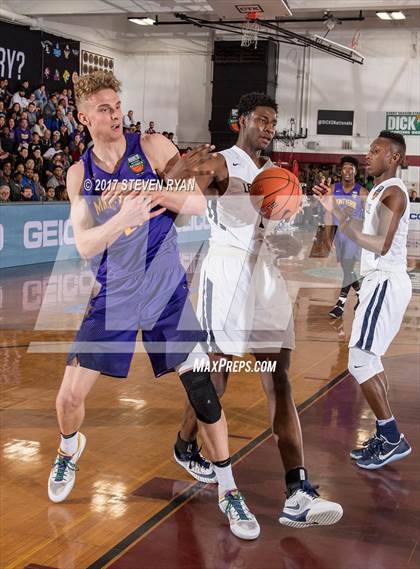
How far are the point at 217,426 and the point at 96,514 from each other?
0.74m

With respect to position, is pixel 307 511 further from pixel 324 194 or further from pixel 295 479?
pixel 324 194

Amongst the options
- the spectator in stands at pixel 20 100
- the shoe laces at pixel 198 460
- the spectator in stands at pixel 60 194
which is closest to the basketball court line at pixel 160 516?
the shoe laces at pixel 198 460

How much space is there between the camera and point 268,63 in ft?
83.5

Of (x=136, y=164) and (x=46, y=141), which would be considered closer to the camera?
(x=136, y=164)

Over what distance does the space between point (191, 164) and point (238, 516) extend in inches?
64.5

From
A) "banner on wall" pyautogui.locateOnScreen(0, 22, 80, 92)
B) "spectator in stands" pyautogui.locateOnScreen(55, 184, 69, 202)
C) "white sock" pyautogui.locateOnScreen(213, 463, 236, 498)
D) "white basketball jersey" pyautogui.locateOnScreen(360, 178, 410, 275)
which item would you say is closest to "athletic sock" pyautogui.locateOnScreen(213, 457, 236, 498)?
"white sock" pyautogui.locateOnScreen(213, 463, 236, 498)

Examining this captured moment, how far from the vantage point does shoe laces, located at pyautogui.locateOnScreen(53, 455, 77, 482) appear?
151 inches

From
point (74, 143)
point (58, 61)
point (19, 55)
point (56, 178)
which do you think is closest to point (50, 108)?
point (74, 143)

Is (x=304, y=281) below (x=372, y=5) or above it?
below

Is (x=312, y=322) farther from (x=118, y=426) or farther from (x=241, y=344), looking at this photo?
(x=241, y=344)

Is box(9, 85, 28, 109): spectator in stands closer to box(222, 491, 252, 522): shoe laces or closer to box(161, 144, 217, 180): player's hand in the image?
box(161, 144, 217, 180): player's hand

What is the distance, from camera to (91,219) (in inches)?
142

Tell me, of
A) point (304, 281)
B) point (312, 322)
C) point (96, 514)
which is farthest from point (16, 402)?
point (304, 281)

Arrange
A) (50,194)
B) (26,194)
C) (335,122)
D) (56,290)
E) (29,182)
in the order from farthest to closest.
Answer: (335,122) → (50,194) → (29,182) → (26,194) → (56,290)
